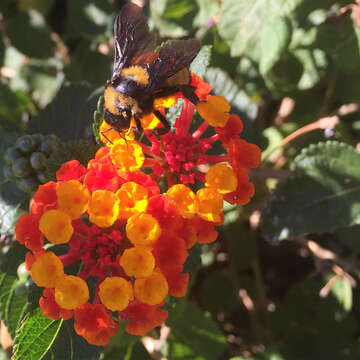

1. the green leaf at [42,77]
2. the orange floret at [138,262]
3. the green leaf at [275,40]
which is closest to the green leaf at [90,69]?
the green leaf at [42,77]

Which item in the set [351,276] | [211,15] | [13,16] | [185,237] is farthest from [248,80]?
[13,16]

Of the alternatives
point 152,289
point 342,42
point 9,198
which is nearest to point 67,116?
point 9,198

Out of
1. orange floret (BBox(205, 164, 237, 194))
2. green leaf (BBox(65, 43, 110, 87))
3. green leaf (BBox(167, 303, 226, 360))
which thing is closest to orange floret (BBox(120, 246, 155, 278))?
orange floret (BBox(205, 164, 237, 194))

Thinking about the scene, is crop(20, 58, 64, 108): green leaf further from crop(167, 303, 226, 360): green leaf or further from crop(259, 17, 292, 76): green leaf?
crop(167, 303, 226, 360): green leaf

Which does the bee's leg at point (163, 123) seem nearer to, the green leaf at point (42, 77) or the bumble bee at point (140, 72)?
the bumble bee at point (140, 72)

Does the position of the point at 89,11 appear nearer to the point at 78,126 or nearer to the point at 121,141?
the point at 78,126

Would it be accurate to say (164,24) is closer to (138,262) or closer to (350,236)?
(350,236)
